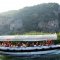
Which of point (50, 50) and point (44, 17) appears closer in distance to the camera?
point (50, 50)

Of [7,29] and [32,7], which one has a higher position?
[32,7]

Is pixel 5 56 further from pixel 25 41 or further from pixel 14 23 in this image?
pixel 14 23

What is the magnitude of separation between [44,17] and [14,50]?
80744 mm

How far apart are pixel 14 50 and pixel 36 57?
14.2 feet

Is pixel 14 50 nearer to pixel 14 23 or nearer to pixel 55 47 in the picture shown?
pixel 55 47

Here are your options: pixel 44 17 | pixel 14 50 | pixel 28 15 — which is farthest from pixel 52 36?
pixel 28 15

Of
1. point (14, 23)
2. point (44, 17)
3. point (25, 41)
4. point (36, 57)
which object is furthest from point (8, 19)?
point (36, 57)

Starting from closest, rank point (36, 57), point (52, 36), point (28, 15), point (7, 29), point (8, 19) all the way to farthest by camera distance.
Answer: point (36, 57) < point (52, 36) < point (7, 29) < point (8, 19) < point (28, 15)

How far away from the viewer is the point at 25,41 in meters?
59.2

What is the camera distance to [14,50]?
173 feet

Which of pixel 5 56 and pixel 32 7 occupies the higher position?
pixel 32 7

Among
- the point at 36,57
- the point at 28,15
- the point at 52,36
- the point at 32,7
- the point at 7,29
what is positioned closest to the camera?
the point at 36,57

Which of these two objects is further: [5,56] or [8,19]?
[8,19]

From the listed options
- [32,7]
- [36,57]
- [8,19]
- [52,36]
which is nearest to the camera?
[36,57]
